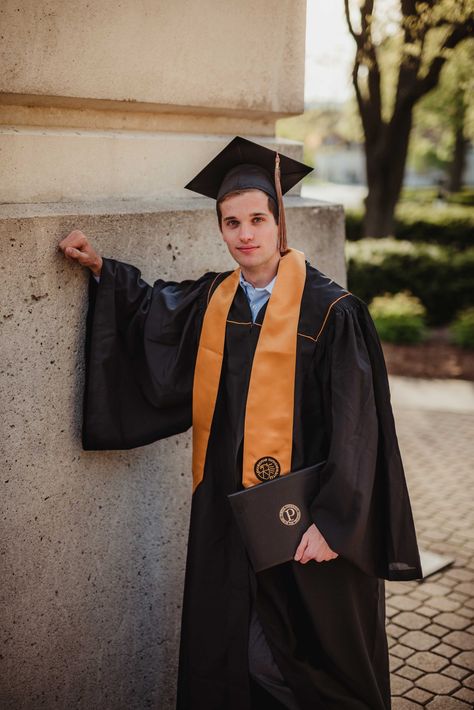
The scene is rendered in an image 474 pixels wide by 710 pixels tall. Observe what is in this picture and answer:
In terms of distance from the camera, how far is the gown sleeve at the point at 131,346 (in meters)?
2.87

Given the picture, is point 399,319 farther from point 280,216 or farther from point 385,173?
point 280,216

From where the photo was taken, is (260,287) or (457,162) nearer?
(260,287)

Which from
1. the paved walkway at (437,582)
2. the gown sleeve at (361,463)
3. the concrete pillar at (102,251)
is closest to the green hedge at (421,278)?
the paved walkway at (437,582)

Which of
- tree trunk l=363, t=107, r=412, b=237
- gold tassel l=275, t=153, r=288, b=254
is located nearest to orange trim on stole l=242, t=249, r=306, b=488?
gold tassel l=275, t=153, r=288, b=254

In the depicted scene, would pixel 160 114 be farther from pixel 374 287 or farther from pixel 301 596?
pixel 374 287

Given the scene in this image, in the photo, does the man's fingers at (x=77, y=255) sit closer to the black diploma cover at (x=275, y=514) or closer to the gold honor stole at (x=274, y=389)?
the gold honor stole at (x=274, y=389)

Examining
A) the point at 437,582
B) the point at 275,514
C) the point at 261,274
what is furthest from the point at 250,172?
the point at 437,582

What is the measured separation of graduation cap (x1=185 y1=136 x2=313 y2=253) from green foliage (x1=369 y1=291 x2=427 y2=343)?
26.1 ft

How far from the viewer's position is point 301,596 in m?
2.77

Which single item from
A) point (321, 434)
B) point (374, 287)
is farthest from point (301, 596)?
point (374, 287)

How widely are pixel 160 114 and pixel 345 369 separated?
1.35 meters

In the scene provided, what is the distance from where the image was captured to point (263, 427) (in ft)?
8.77

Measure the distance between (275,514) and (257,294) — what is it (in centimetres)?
75

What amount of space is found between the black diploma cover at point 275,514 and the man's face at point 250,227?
726mm
